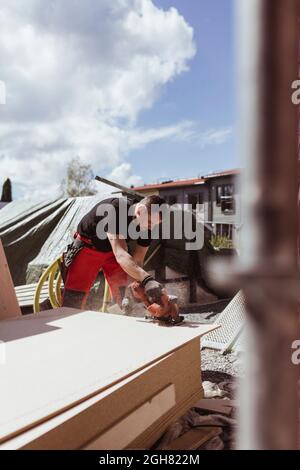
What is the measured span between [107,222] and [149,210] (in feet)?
1.44

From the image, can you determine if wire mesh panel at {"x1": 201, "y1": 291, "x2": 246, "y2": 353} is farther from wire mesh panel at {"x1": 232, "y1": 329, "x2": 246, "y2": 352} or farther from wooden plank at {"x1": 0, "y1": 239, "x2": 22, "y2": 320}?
wooden plank at {"x1": 0, "y1": 239, "x2": 22, "y2": 320}

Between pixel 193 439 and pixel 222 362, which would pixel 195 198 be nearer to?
pixel 222 362

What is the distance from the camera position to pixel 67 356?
186 centimetres

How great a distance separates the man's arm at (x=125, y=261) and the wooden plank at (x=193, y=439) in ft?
4.00

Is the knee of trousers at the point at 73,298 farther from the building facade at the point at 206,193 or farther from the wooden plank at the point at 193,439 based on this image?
the building facade at the point at 206,193

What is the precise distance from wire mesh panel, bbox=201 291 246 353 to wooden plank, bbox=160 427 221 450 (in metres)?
2.07

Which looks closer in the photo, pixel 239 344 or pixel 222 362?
pixel 222 362

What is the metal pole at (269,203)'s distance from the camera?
0.55 m

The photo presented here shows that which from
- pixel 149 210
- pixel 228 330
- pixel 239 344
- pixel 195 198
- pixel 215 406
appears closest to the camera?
pixel 215 406

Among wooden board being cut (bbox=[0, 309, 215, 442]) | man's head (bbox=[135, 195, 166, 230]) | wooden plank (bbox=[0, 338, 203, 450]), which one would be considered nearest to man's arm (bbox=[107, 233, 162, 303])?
wooden board being cut (bbox=[0, 309, 215, 442])

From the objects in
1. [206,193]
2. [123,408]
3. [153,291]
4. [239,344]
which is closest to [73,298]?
[153,291]

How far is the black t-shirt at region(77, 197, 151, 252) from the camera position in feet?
12.2

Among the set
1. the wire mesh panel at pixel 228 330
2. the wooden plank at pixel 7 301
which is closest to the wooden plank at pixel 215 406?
the wooden plank at pixel 7 301

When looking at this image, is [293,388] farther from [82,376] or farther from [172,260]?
[172,260]
